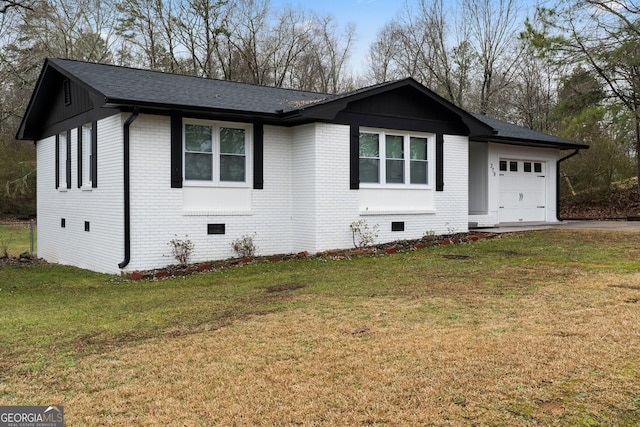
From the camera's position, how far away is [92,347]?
594 centimetres

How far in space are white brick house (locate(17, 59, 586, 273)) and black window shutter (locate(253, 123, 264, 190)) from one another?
31mm

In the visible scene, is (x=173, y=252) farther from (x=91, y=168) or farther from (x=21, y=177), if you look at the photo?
(x=21, y=177)

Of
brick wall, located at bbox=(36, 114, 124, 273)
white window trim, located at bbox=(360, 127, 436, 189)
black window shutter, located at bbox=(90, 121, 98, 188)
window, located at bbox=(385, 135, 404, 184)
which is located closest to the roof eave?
white window trim, located at bbox=(360, 127, 436, 189)

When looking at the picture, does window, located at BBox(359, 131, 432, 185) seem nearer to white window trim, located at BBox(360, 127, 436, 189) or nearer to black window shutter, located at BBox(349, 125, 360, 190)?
white window trim, located at BBox(360, 127, 436, 189)

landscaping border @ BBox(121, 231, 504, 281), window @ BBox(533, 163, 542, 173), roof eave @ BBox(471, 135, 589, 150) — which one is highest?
roof eave @ BBox(471, 135, 589, 150)

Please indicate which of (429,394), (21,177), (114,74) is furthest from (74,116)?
(21,177)

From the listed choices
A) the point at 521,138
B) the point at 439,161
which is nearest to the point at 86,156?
the point at 439,161

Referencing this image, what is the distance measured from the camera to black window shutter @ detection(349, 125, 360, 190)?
1368 cm

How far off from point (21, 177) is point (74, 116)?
2246cm

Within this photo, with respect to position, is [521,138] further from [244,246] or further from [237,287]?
[237,287]

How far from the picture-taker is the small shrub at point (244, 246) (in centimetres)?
1317

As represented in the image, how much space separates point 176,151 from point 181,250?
6.72 feet

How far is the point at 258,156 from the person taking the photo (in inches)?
527

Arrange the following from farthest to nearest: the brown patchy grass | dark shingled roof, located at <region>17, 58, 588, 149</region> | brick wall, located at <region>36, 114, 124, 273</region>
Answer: brick wall, located at <region>36, 114, 124, 273</region>, dark shingled roof, located at <region>17, 58, 588, 149</region>, the brown patchy grass
